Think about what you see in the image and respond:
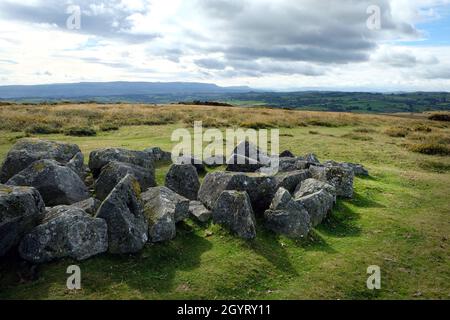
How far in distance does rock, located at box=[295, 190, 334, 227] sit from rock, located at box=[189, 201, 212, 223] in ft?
11.4

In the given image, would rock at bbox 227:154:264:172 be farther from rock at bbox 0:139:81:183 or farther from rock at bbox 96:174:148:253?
rock at bbox 96:174:148:253

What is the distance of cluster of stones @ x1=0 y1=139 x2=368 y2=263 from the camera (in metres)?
11.6

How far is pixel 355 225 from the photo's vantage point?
1647 centimetres

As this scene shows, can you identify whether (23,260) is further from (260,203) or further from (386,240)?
(386,240)

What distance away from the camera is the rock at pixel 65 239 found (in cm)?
1148

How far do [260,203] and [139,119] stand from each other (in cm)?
3830

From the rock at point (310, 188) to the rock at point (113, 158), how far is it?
271 inches

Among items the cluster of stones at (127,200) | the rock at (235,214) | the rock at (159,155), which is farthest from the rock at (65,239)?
the rock at (159,155)

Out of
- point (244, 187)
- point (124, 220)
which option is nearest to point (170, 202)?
point (124, 220)

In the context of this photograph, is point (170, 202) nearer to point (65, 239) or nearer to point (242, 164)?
point (65, 239)

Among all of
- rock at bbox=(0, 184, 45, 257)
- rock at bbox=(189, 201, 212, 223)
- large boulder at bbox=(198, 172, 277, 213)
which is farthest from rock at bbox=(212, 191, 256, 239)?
rock at bbox=(0, 184, 45, 257)
